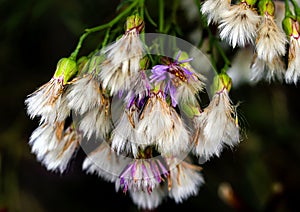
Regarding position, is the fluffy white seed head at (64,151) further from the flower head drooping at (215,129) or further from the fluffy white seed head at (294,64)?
the fluffy white seed head at (294,64)

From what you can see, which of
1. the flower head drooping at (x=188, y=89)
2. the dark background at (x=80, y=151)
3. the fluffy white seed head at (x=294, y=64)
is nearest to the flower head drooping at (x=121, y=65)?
the flower head drooping at (x=188, y=89)

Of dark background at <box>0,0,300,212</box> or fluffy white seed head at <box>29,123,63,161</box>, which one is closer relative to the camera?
fluffy white seed head at <box>29,123,63,161</box>

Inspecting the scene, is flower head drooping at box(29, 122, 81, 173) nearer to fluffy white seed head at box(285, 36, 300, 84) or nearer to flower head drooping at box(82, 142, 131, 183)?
flower head drooping at box(82, 142, 131, 183)

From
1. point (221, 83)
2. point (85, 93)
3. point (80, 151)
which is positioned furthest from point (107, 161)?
point (80, 151)

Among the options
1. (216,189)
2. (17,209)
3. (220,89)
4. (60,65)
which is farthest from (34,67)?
(220,89)

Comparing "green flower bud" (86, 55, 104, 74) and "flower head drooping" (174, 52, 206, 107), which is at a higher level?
"green flower bud" (86, 55, 104, 74)

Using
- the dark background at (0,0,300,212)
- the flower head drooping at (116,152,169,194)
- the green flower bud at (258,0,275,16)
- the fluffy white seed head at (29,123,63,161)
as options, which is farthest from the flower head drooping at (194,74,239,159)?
the dark background at (0,0,300,212)
